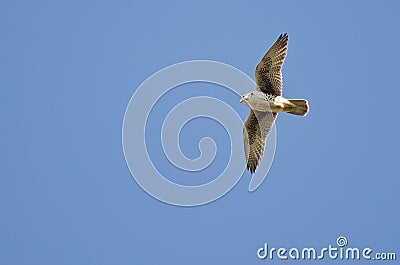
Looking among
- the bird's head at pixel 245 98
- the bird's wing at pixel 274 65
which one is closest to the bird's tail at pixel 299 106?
the bird's wing at pixel 274 65

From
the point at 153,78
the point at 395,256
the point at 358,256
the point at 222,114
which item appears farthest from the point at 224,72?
the point at 395,256

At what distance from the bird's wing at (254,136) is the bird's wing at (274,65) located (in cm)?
101

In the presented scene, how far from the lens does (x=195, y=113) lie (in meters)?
18.0

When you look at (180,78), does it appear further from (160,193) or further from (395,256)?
(395,256)

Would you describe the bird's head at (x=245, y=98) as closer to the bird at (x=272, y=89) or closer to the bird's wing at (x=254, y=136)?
the bird at (x=272, y=89)

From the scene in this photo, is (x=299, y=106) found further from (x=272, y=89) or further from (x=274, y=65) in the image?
(x=274, y=65)

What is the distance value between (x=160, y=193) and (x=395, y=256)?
7.67 m

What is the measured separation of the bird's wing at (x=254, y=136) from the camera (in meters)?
16.2
